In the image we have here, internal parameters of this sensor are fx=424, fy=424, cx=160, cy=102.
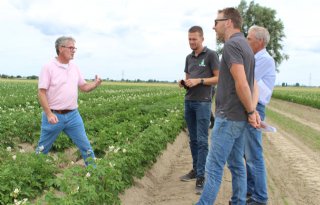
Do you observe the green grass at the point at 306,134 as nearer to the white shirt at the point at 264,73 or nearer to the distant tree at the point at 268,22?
the white shirt at the point at 264,73

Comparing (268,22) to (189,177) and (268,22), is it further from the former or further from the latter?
(189,177)

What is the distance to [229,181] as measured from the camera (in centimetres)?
729

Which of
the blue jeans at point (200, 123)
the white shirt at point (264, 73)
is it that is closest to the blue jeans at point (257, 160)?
the white shirt at point (264, 73)

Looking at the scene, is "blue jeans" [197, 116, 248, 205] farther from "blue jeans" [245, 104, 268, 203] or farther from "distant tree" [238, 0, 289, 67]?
"distant tree" [238, 0, 289, 67]

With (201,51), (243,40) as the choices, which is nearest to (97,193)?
(243,40)

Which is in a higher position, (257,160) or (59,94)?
(59,94)

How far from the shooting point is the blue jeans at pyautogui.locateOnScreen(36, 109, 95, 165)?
5.98 metres

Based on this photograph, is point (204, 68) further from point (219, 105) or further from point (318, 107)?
point (318, 107)

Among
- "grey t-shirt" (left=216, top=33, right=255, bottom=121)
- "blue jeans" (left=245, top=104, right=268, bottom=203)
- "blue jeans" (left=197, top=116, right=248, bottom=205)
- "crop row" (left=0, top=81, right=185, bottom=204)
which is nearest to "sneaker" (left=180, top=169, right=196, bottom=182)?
"crop row" (left=0, top=81, right=185, bottom=204)

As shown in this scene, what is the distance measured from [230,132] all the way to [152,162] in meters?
3.42

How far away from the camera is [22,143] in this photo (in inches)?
375

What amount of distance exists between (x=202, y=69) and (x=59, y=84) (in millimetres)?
2151

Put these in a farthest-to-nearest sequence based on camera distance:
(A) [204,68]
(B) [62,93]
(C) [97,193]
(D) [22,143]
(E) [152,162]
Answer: (D) [22,143] → (E) [152,162] → (A) [204,68] → (B) [62,93] → (C) [97,193]

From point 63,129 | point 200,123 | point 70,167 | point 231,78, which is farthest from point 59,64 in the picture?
point 231,78
